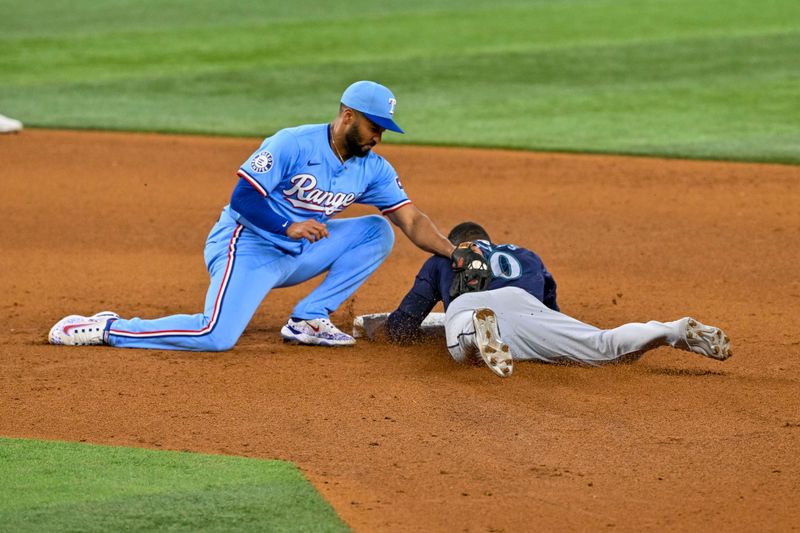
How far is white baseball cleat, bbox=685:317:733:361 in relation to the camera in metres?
5.96

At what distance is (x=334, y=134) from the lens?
264 inches

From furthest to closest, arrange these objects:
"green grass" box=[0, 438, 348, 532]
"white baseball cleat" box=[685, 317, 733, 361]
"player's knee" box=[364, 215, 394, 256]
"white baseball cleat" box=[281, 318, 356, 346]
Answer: "player's knee" box=[364, 215, 394, 256]
"white baseball cleat" box=[281, 318, 356, 346]
"white baseball cleat" box=[685, 317, 733, 361]
"green grass" box=[0, 438, 348, 532]

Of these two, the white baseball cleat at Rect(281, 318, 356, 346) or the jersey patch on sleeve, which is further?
the white baseball cleat at Rect(281, 318, 356, 346)

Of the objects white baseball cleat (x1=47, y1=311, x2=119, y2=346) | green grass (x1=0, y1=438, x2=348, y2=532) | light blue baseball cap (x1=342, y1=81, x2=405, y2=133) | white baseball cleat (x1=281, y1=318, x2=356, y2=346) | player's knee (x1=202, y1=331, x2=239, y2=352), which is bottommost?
green grass (x1=0, y1=438, x2=348, y2=532)

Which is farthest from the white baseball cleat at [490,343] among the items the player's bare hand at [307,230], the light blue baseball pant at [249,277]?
the light blue baseball pant at [249,277]

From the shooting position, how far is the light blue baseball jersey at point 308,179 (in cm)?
655

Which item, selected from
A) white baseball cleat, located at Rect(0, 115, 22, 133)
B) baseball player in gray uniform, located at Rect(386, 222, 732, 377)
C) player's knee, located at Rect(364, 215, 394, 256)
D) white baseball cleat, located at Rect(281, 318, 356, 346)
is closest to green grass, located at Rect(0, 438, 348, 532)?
baseball player in gray uniform, located at Rect(386, 222, 732, 377)

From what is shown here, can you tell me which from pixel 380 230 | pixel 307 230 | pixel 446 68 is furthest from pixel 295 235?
pixel 446 68

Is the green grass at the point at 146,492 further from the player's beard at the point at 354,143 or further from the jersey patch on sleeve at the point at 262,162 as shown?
the player's beard at the point at 354,143

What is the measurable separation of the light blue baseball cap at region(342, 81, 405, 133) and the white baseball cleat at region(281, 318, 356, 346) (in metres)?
1.14

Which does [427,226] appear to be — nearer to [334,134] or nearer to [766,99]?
[334,134]

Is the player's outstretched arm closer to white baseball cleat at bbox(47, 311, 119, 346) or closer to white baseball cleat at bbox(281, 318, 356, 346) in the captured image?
white baseball cleat at bbox(281, 318, 356, 346)

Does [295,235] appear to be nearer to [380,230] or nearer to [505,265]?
[380,230]

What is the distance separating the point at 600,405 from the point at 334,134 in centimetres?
202
